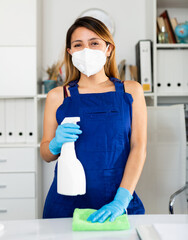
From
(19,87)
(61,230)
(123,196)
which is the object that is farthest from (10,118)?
(61,230)

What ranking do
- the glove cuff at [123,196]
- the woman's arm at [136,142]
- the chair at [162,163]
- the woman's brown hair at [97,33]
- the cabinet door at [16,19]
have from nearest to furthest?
the glove cuff at [123,196] < the woman's arm at [136,142] < the woman's brown hair at [97,33] < the chair at [162,163] < the cabinet door at [16,19]

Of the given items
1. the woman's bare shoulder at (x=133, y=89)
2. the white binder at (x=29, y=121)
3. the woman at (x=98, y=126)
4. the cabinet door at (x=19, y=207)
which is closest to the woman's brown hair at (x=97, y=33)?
the woman at (x=98, y=126)

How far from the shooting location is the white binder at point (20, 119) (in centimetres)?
267

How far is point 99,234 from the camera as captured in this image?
84cm

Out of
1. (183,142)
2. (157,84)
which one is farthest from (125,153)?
(157,84)

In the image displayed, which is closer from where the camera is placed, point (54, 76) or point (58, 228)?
point (58, 228)

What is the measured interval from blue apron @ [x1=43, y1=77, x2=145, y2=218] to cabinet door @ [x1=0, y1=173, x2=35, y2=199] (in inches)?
45.9

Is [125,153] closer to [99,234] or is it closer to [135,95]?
[135,95]

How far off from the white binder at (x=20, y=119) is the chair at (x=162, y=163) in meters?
1.23

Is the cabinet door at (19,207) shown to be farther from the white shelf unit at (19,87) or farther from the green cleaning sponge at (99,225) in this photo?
the green cleaning sponge at (99,225)

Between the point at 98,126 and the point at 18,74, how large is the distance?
4.54 feet

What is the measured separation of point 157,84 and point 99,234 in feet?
5.95

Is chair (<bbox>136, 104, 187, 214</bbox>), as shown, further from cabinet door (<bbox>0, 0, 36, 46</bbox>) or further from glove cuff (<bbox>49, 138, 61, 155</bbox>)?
cabinet door (<bbox>0, 0, 36, 46</bbox>)

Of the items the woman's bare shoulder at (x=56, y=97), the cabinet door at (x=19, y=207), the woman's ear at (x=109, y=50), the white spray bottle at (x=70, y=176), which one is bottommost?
the cabinet door at (x=19, y=207)
